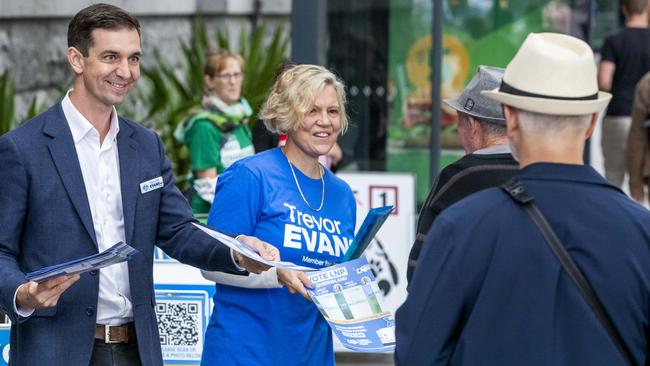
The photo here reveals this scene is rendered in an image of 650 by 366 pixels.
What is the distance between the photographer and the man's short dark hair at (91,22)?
4.04 meters

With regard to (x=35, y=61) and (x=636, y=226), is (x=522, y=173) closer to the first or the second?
(x=636, y=226)

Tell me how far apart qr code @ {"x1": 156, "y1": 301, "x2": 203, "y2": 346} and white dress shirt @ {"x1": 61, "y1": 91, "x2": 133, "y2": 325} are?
1724 millimetres

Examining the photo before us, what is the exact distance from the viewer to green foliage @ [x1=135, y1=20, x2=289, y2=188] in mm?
9953

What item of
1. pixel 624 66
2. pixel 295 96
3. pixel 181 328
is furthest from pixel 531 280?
pixel 624 66

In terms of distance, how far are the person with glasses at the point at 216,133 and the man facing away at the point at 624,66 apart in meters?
4.28

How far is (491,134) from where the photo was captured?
13.7 ft

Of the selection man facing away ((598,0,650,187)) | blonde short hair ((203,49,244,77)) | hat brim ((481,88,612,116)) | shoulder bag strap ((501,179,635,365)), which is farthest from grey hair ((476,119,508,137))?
man facing away ((598,0,650,187))

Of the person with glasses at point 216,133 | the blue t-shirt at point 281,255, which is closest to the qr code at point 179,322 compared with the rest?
the blue t-shirt at point 281,255

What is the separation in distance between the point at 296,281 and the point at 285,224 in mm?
301

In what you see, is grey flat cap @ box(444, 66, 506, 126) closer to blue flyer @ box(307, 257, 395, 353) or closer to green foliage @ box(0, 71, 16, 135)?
blue flyer @ box(307, 257, 395, 353)

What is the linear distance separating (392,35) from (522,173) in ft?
26.3

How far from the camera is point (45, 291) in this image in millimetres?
3650

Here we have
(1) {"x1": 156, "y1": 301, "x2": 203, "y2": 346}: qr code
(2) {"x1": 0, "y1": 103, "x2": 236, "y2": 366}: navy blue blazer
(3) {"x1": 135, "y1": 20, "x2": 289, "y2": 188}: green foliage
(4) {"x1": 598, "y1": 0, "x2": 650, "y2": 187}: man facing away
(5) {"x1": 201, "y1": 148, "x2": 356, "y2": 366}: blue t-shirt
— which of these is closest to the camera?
(2) {"x1": 0, "y1": 103, "x2": 236, "y2": 366}: navy blue blazer

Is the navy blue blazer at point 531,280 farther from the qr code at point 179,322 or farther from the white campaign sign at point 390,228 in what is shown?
the white campaign sign at point 390,228
